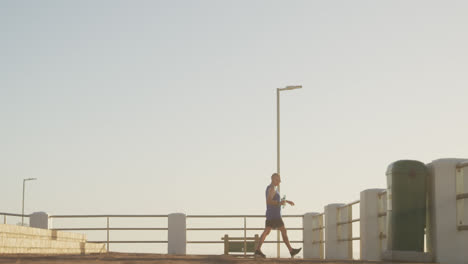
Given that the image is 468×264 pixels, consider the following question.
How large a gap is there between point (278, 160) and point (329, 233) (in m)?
5.40

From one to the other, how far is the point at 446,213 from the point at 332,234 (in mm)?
9889

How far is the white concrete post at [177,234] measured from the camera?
2836 centimetres

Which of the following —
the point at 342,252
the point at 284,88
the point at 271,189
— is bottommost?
the point at 342,252

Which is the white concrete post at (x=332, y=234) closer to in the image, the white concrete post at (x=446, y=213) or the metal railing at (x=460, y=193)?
the white concrete post at (x=446, y=213)

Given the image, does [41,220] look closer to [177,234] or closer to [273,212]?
[177,234]

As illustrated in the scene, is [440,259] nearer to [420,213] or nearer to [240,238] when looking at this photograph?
[420,213]

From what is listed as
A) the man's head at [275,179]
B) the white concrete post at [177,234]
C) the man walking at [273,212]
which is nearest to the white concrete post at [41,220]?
the white concrete post at [177,234]

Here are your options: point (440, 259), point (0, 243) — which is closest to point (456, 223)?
point (440, 259)

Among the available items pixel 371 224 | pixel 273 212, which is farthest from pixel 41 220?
pixel 371 224

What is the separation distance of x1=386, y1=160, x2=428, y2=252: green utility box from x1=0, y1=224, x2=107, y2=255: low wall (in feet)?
23.6

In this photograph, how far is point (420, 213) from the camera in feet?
46.1

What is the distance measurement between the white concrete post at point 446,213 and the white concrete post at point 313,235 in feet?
40.0

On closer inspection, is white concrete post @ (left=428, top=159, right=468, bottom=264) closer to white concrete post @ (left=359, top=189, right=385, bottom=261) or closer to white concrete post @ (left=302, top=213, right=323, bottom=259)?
white concrete post @ (left=359, top=189, right=385, bottom=261)

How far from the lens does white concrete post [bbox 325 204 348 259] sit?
22.3 m
